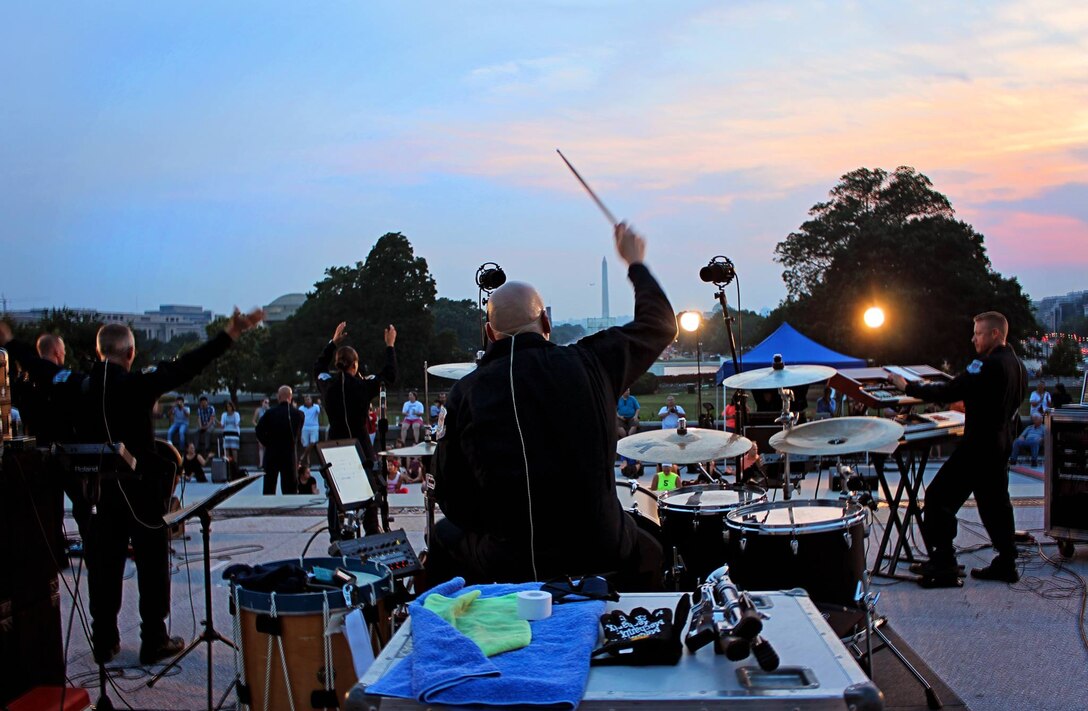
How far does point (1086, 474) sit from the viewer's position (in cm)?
766

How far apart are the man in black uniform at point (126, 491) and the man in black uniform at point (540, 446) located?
2.13 metres

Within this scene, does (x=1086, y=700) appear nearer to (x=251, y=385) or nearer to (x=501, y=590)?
(x=501, y=590)

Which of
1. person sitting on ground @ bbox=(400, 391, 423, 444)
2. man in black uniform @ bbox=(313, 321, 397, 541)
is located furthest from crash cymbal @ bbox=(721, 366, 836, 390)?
person sitting on ground @ bbox=(400, 391, 423, 444)

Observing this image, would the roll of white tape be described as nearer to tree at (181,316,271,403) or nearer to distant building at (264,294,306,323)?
tree at (181,316,271,403)

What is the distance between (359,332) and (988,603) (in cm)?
3554

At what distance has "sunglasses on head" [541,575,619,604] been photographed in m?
2.47

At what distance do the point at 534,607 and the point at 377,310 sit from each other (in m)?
39.7

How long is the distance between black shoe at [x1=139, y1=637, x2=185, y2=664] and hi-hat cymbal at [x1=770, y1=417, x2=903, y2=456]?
393 cm

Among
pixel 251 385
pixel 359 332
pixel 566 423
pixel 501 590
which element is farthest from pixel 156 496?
pixel 251 385

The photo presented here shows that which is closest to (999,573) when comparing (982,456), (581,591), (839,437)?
(982,456)

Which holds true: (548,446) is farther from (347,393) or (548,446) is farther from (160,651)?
(347,393)

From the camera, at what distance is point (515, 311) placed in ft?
12.1

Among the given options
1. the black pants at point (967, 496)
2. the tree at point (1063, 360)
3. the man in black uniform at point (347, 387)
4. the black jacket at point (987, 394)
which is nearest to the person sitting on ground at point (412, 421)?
the man in black uniform at point (347, 387)

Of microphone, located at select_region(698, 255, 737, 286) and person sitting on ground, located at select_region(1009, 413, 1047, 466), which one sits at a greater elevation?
microphone, located at select_region(698, 255, 737, 286)
